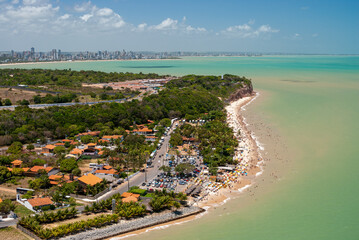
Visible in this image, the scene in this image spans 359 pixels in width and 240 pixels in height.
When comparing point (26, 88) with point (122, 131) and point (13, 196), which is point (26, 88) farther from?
point (13, 196)

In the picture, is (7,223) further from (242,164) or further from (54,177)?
(242,164)

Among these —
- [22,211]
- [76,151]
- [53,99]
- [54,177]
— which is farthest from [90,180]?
[53,99]

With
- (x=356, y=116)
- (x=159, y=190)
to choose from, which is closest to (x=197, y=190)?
(x=159, y=190)

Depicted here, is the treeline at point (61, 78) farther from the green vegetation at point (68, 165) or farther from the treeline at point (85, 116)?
the green vegetation at point (68, 165)

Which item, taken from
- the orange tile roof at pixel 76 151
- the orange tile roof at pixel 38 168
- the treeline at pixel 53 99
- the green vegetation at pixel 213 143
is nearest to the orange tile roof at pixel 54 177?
the orange tile roof at pixel 38 168

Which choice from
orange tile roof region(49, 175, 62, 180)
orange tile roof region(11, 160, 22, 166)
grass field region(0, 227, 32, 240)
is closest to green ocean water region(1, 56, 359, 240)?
grass field region(0, 227, 32, 240)
